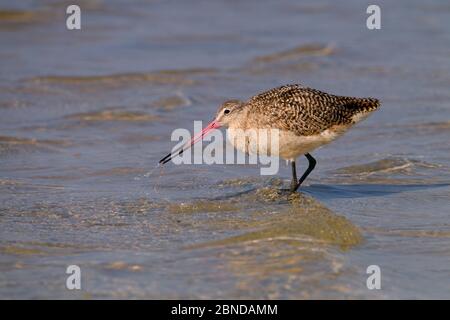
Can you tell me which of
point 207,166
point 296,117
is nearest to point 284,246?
point 296,117

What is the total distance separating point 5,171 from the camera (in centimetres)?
809

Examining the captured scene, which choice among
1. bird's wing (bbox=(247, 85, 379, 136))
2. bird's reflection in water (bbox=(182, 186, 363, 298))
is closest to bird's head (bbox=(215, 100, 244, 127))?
bird's wing (bbox=(247, 85, 379, 136))

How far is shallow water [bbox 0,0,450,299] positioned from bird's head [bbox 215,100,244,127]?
0.53 m

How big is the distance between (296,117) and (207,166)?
139 cm

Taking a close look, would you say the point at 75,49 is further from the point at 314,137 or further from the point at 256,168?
the point at 314,137

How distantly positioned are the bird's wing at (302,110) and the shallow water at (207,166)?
1.90ft

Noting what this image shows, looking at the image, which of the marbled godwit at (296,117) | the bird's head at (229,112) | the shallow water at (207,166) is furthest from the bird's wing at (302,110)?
the shallow water at (207,166)

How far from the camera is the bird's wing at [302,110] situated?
24.1 feet

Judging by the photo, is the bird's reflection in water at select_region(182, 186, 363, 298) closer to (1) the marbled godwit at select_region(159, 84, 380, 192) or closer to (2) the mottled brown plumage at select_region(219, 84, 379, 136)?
(1) the marbled godwit at select_region(159, 84, 380, 192)

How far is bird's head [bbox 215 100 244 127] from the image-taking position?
764cm

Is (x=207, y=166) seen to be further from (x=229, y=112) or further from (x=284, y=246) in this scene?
(x=284, y=246)

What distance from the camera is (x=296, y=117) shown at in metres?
7.33

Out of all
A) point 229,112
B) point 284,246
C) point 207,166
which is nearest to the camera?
point 284,246

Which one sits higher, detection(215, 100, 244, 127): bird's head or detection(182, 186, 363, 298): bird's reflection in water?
detection(215, 100, 244, 127): bird's head
